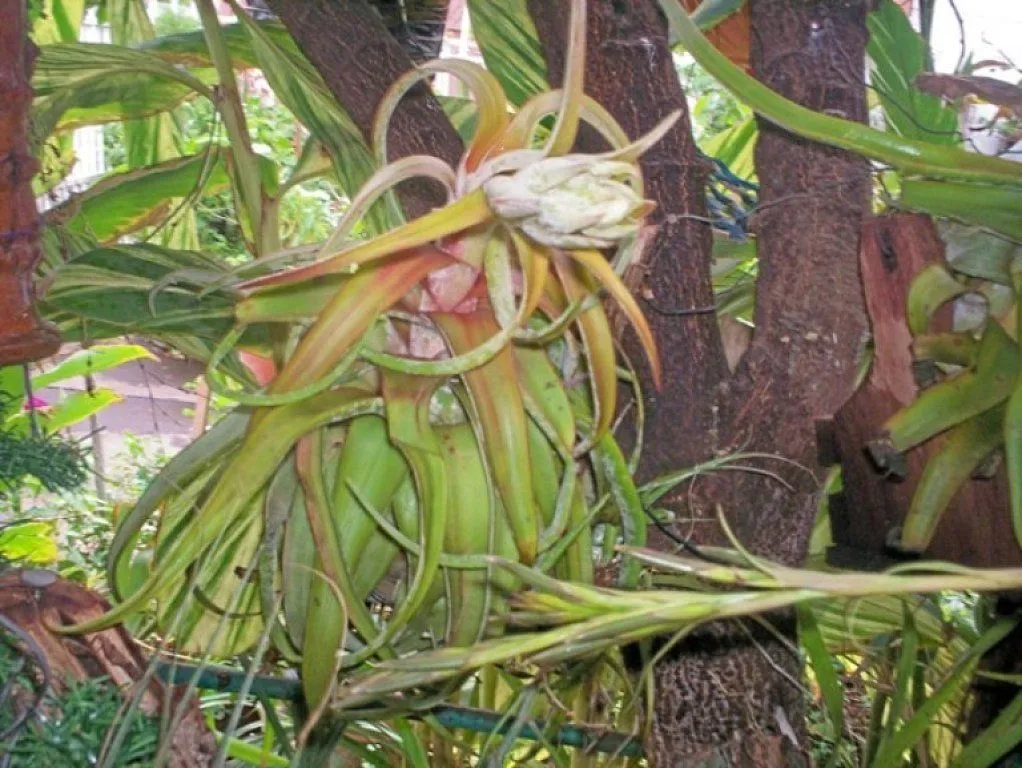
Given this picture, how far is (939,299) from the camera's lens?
1.18ft

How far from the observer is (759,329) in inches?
17.0

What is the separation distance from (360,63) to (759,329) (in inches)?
8.7

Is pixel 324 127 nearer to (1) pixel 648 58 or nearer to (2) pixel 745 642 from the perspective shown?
(1) pixel 648 58

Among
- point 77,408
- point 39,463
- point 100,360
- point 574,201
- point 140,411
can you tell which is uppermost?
point 574,201

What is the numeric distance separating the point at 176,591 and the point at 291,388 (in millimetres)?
133

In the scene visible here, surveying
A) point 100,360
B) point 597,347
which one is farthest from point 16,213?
point 100,360

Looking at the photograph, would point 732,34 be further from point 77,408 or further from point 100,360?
point 77,408

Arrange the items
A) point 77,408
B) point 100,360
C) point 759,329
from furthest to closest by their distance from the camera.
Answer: point 77,408 < point 100,360 < point 759,329

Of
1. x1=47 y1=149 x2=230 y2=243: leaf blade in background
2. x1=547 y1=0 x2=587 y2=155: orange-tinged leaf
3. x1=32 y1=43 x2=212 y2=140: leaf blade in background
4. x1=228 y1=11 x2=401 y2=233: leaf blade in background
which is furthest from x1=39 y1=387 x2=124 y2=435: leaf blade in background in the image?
x1=547 y1=0 x2=587 y2=155: orange-tinged leaf

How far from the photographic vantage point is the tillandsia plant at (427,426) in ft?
1.12

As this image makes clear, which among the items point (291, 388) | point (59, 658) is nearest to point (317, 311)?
point (291, 388)

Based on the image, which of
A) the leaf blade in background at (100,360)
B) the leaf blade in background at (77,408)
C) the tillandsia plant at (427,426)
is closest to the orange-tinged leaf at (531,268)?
the tillandsia plant at (427,426)

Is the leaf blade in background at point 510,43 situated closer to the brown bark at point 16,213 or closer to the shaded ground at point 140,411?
the brown bark at point 16,213

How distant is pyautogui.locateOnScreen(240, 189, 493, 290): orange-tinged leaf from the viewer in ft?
1.01
